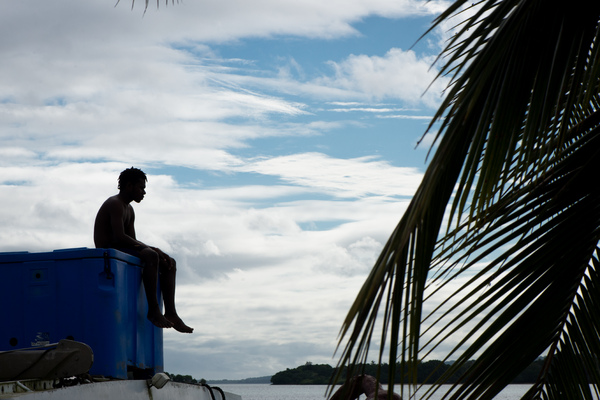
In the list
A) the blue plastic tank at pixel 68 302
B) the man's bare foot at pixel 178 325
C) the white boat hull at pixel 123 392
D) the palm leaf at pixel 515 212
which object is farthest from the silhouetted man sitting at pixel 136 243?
the palm leaf at pixel 515 212

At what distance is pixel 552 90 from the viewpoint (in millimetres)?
2217

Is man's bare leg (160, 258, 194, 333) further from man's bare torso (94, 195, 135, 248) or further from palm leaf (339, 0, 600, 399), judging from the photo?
palm leaf (339, 0, 600, 399)

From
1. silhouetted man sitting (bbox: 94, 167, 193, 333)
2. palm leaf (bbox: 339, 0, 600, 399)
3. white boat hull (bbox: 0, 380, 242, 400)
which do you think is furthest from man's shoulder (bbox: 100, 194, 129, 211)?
palm leaf (bbox: 339, 0, 600, 399)

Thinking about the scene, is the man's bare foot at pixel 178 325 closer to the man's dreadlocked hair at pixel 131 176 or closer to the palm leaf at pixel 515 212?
the man's dreadlocked hair at pixel 131 176

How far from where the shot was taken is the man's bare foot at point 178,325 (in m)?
6.72

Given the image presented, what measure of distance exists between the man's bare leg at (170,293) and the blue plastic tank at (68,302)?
79cm

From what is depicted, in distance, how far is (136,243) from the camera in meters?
6.42

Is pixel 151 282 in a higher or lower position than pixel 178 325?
higher

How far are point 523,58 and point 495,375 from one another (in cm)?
112

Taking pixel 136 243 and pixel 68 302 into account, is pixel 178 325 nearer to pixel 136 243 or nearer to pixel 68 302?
pixel 136 243

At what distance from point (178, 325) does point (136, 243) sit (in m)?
0.88

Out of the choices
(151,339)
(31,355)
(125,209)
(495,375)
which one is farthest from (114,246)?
(495,375)

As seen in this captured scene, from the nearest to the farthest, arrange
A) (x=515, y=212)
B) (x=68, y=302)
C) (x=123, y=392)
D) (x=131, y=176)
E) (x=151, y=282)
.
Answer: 1. (x=515, y=212)
2. (x=123, y=392)
3. (x=68, y=302)
4. (x=151, y=282)
5. (x=131, y=176)

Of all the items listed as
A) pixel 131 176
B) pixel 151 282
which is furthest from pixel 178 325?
pixel 131 176
